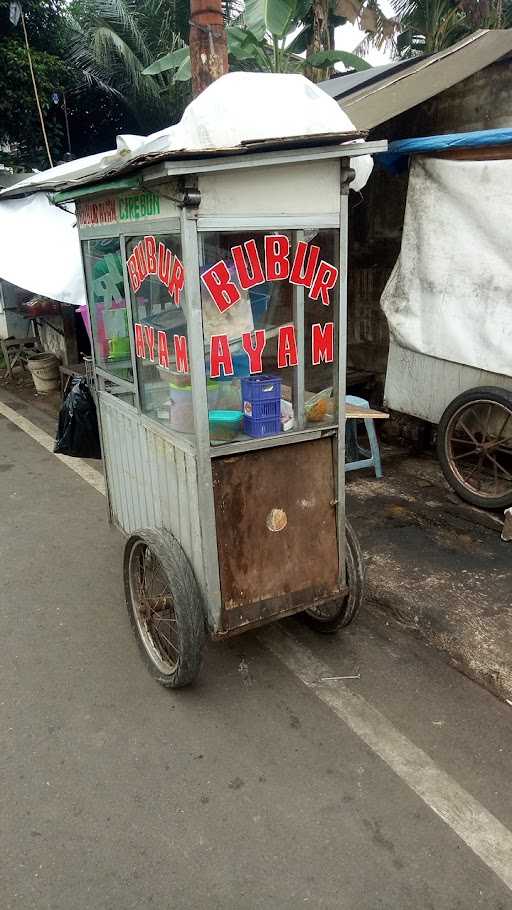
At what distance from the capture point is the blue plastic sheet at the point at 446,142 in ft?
13.9

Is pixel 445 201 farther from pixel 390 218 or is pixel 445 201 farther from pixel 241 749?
pixel 241 749

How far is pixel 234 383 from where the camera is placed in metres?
2.94

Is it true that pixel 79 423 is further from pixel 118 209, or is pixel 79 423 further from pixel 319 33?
pixel 319 33

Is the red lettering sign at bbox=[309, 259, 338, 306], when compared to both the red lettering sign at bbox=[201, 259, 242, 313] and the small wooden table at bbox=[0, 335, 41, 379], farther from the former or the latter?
the small wooden table at bbox=[0, 335, 41, 379]

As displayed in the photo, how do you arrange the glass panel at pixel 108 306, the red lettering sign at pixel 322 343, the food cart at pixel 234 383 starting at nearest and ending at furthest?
the food cart at pixel 234 383 → the red lettering sign at pixel 322 343 → the glass panel at pixel 108 306

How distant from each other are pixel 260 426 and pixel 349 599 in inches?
41.5

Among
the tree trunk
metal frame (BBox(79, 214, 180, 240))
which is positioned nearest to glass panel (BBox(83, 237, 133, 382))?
metal frame (BBox(79, 214, 180, 240))

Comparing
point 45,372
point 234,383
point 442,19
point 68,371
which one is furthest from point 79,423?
point 442,19

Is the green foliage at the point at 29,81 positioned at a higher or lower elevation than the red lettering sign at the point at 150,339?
higher

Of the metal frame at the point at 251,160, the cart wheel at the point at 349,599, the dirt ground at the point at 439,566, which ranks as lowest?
the dirt ground at the point at 439,566

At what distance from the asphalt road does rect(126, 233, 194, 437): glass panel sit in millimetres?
1335

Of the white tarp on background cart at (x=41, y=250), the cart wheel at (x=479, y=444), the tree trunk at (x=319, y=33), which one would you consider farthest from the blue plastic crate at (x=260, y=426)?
the tree trunk at (x=319, y=33)

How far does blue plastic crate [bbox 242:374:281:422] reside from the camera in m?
2.90

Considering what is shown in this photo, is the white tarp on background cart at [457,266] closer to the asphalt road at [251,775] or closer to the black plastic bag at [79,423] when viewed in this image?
the asphalt road at [251,775]
